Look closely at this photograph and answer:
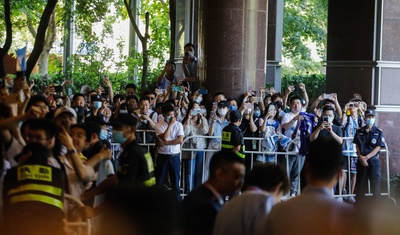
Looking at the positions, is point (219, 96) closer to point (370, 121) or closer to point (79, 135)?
point (370, 121)

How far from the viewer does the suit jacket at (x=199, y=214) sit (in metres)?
7.66

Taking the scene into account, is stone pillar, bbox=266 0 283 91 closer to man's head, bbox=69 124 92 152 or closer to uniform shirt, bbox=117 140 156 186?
man's head, bbox=69 124 92 152

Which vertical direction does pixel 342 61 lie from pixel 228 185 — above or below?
above

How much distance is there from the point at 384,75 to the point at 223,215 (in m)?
15.1

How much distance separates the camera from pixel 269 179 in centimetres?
789

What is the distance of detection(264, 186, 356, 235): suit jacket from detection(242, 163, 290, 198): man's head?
1012 millimetres

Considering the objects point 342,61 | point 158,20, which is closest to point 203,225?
point 342,61

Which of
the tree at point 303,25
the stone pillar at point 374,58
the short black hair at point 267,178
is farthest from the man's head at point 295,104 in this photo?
the tree at point 303,25

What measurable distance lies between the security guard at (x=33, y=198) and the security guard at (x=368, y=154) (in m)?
9.97

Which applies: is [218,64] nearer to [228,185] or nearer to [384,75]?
[384,75]

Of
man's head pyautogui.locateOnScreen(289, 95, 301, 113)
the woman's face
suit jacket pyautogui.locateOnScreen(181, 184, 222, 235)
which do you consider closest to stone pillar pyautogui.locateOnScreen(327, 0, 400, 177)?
man's head pyautogui.locateOnScreen(289, 95, 301, 113)

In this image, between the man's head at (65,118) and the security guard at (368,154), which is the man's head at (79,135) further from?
the security guard at (368,154)

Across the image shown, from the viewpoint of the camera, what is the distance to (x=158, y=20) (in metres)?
44.6

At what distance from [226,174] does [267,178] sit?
37cm
